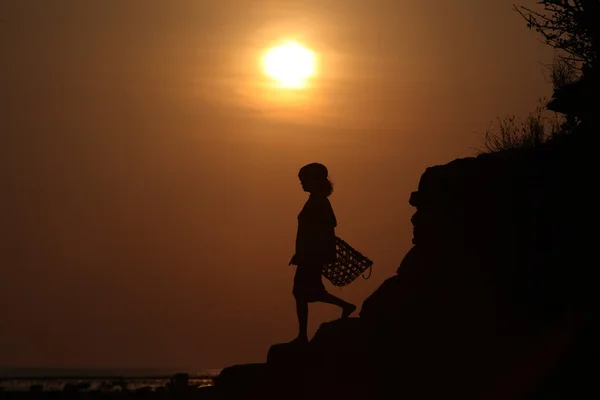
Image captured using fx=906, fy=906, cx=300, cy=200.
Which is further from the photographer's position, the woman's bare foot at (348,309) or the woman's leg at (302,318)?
the woman's leg at (302,318)

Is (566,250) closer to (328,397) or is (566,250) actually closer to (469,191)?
(469,191)

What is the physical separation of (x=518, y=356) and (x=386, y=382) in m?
2.52

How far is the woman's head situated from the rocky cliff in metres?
2.07

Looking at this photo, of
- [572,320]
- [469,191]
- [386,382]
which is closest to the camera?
[572,320]

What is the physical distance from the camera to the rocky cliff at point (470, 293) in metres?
14.3

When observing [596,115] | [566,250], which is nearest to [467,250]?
[566,250]

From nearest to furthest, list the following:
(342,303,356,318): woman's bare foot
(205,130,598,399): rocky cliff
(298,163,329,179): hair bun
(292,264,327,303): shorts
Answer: (205,130,598,399): rocky cliff → (342,303,356,318): woman's bare foot → (292,264,327,303): shorts → (298,163,329,179): hair bun

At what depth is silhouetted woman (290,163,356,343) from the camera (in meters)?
15.7

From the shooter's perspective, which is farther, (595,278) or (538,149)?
(538,149)

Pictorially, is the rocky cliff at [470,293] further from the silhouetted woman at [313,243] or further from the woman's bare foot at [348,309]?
the silhouetted woman at [313,243]

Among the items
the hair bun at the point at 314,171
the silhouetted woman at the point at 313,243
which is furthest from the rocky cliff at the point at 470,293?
the hair bun at the point at 314,171

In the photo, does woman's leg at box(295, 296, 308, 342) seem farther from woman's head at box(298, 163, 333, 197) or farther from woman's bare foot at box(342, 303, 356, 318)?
woman's head at box(298, 163, 333, 197)

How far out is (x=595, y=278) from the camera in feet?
45.3

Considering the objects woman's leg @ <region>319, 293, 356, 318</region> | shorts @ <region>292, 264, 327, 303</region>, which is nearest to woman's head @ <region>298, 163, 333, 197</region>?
shorts @ <region>292, 264, 327, 303</region>
